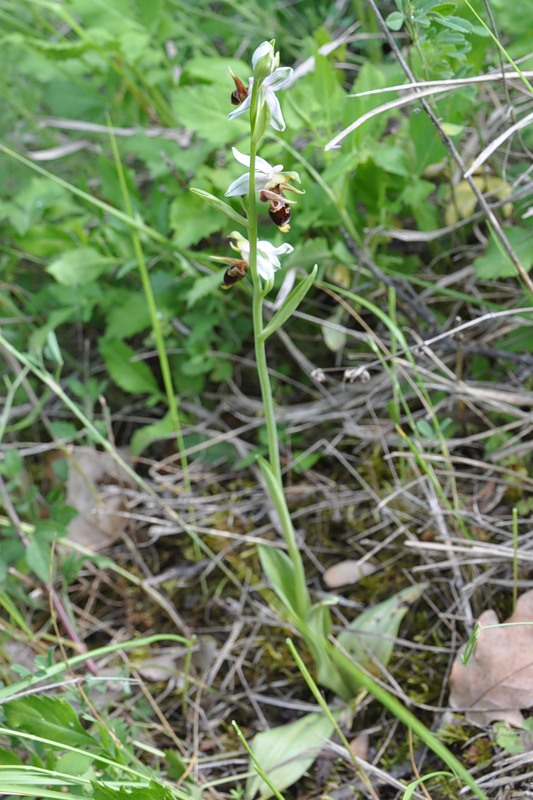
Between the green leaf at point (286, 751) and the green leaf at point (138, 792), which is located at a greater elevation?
the green leaf at point (138, 792)

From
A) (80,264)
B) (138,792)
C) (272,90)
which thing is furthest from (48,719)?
(80,264)

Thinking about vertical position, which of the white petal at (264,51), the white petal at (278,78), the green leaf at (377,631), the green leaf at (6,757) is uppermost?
the white petal at (264,51)

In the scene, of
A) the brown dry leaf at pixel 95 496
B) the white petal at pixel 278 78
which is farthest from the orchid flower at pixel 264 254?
the brown dry leaf at pixel 95 496

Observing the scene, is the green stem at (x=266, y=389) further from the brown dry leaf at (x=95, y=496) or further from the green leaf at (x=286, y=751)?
the brown dry leaf at (x=95, y=496)

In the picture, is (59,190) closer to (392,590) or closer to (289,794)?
(392,590)

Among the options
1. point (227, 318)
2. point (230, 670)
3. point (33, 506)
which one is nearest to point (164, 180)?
point (227, 318)

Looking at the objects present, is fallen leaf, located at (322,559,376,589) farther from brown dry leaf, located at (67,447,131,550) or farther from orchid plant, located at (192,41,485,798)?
brown dry leaf, located at (67,447,131,550)

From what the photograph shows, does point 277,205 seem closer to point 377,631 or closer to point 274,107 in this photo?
point 274,107

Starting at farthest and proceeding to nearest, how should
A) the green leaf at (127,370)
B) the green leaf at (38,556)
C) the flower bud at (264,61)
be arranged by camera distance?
the green leaf at (127,370) < the green leaf at (38,556) < the flower bud at (264,61)
